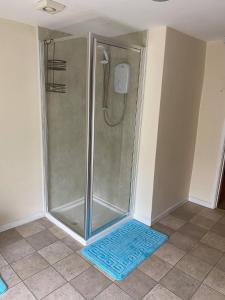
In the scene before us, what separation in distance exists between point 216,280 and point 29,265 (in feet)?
5.54

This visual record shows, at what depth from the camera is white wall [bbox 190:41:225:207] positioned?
3.05m

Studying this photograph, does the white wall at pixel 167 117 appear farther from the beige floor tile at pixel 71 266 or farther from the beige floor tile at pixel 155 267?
the beige floor tile at pixel 71 266

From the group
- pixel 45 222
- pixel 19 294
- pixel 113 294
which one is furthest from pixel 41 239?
pixel 113 294

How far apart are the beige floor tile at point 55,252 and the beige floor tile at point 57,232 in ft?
0.41

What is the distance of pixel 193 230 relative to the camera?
2.85 m

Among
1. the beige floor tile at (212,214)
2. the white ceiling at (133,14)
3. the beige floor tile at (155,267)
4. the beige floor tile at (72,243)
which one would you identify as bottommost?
the beige floor tile at (155,267)

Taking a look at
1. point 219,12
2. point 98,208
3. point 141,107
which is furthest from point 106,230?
point 219,12

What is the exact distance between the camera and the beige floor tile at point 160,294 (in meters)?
1.89

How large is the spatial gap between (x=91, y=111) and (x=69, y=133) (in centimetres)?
74

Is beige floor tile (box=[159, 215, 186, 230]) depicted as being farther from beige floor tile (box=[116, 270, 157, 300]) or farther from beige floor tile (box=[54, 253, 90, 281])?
beige floor tile (box=[54, 253, 90, 281])

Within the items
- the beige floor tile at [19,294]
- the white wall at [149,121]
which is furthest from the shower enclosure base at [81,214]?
the beige floor tile at [19,294]

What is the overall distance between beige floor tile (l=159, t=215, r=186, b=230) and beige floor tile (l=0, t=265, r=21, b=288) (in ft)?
5.71

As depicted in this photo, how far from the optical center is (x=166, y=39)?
2.39m

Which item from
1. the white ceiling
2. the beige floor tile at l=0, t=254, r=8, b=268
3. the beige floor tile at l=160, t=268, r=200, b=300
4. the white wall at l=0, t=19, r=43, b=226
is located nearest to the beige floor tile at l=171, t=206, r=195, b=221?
the beige floor tile at l=160, t=268, r=200, b=300
